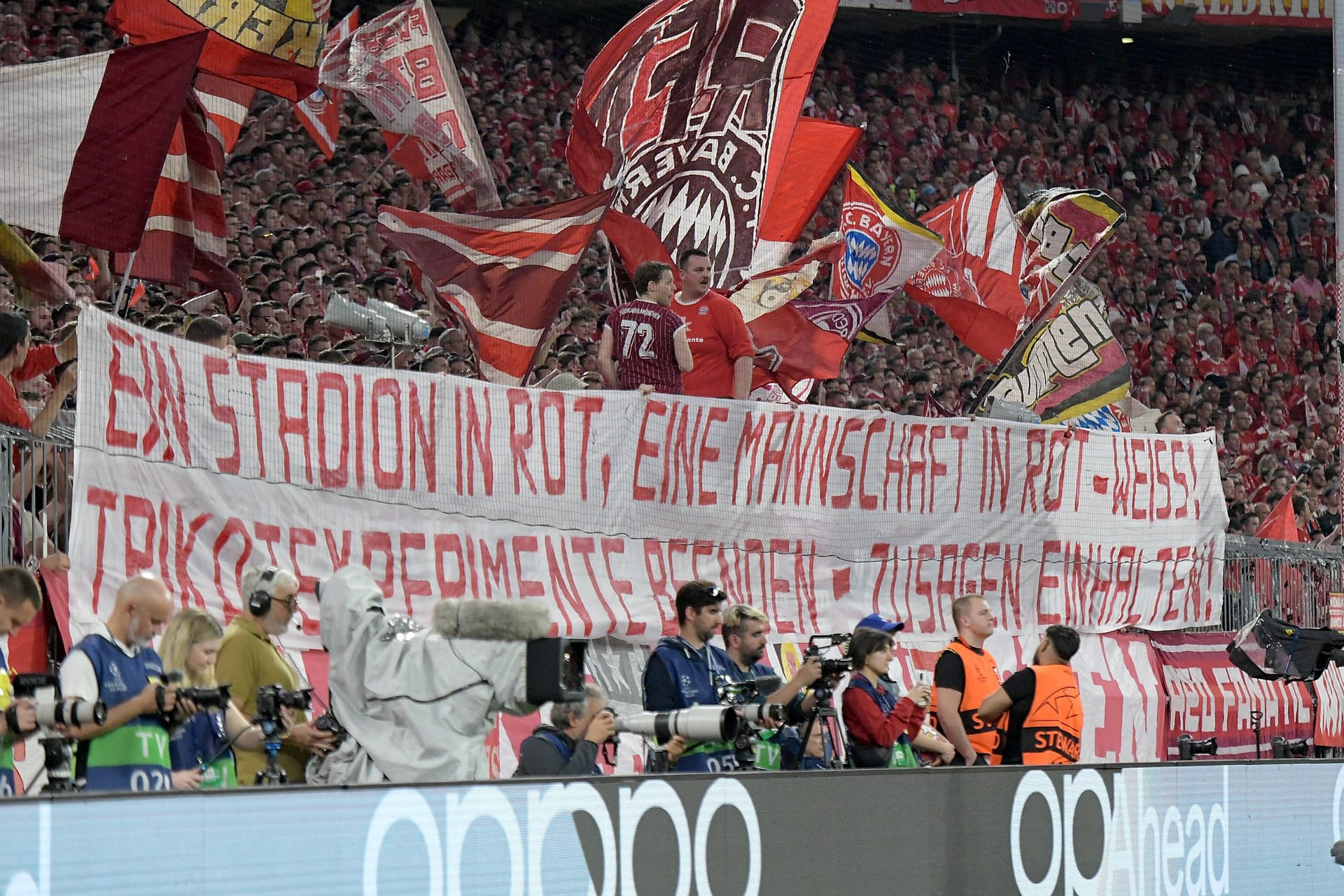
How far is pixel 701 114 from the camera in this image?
10781 mm

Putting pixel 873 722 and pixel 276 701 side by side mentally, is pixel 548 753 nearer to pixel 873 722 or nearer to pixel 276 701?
pixel 276 701

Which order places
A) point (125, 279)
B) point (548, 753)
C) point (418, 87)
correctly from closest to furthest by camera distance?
point (548, 753)
point (125, 279)
point (418, 87)

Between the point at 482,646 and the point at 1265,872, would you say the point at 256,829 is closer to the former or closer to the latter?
the point at 482,646

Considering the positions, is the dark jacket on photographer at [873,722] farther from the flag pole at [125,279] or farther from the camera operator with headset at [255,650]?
the flag pole at [125,279]

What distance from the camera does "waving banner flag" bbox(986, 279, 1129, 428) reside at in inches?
477

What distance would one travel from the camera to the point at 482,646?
16.3ft

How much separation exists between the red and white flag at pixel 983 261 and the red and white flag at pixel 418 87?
340 centimetres

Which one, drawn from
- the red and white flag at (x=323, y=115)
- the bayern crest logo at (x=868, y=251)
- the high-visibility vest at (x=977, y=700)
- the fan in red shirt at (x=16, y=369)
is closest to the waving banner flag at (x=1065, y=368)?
the bayern crest logo at (x=868, y=251)

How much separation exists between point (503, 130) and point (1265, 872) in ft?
40.1

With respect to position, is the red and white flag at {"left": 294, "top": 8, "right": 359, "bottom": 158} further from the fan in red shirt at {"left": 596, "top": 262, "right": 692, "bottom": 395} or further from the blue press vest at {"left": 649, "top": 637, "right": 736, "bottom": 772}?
the blue press vest at {"left": 649, "top": 637, "right": 736, "bottom": 772}

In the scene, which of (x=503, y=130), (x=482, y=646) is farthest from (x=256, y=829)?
(x=503, y=130)

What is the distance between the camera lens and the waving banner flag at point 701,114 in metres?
10.6

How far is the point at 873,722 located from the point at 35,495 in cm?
312

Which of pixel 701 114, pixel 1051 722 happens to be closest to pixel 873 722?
pixel 1051 722
